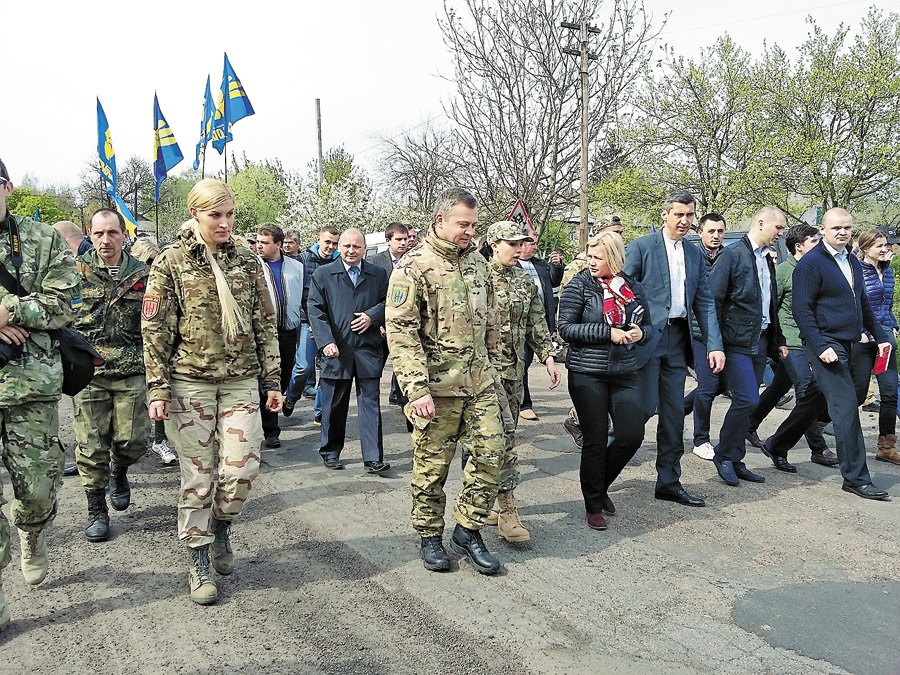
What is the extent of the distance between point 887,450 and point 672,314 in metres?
3.10

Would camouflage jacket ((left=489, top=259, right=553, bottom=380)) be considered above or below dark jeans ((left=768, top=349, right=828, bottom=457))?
above

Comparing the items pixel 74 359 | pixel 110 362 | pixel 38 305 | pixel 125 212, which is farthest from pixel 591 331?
pixel 125 212

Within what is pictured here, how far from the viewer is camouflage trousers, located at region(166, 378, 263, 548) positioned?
3.83 meters

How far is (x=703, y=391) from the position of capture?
6809mm

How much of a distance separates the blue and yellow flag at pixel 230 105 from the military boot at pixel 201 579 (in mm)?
11387

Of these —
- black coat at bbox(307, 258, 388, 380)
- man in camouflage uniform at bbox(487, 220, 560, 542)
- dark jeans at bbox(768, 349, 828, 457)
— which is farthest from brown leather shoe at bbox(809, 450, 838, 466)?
black coat at bbox(307, 258, 388, 380)

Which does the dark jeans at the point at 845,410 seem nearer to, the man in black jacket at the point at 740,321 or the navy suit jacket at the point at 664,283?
the man in black jacket at the point at 740,321

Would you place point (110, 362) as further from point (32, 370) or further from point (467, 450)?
point (467, 450)

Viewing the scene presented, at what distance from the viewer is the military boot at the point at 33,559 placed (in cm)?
386

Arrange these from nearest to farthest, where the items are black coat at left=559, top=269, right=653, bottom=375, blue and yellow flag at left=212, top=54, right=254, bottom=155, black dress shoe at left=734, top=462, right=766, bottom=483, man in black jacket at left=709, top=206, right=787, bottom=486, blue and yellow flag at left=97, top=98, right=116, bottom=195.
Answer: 1. black coat at left=559, top=269, right=653, bottom=375
2. man in black jacket at left=709, top=206, right=787, bottom=486
3. black dress shoe at left=734, top=462, right=766, bottom=483
4. blue and yellow flag at left=97, top=98, right=116, bottom=195
5. blue and yellow flag at left=212, top=54, right=254, bottom=155

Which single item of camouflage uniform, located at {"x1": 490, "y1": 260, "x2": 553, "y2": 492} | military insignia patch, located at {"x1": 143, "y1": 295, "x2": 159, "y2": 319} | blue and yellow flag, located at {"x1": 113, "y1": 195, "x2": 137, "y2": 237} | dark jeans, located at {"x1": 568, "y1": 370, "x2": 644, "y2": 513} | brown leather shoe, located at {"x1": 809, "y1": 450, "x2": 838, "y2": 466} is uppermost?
blue and yellow flag, located at {"x1": 113, "y1": 195, "x2": 137, "y2": 237}

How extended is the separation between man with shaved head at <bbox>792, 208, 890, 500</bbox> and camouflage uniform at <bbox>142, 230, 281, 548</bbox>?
14.5 ft

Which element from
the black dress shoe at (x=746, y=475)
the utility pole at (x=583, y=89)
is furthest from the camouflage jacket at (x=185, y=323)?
the utility pole at (x=583, y=89)

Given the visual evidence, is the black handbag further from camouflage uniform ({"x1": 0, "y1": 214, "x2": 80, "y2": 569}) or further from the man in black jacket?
the man in black jacket
